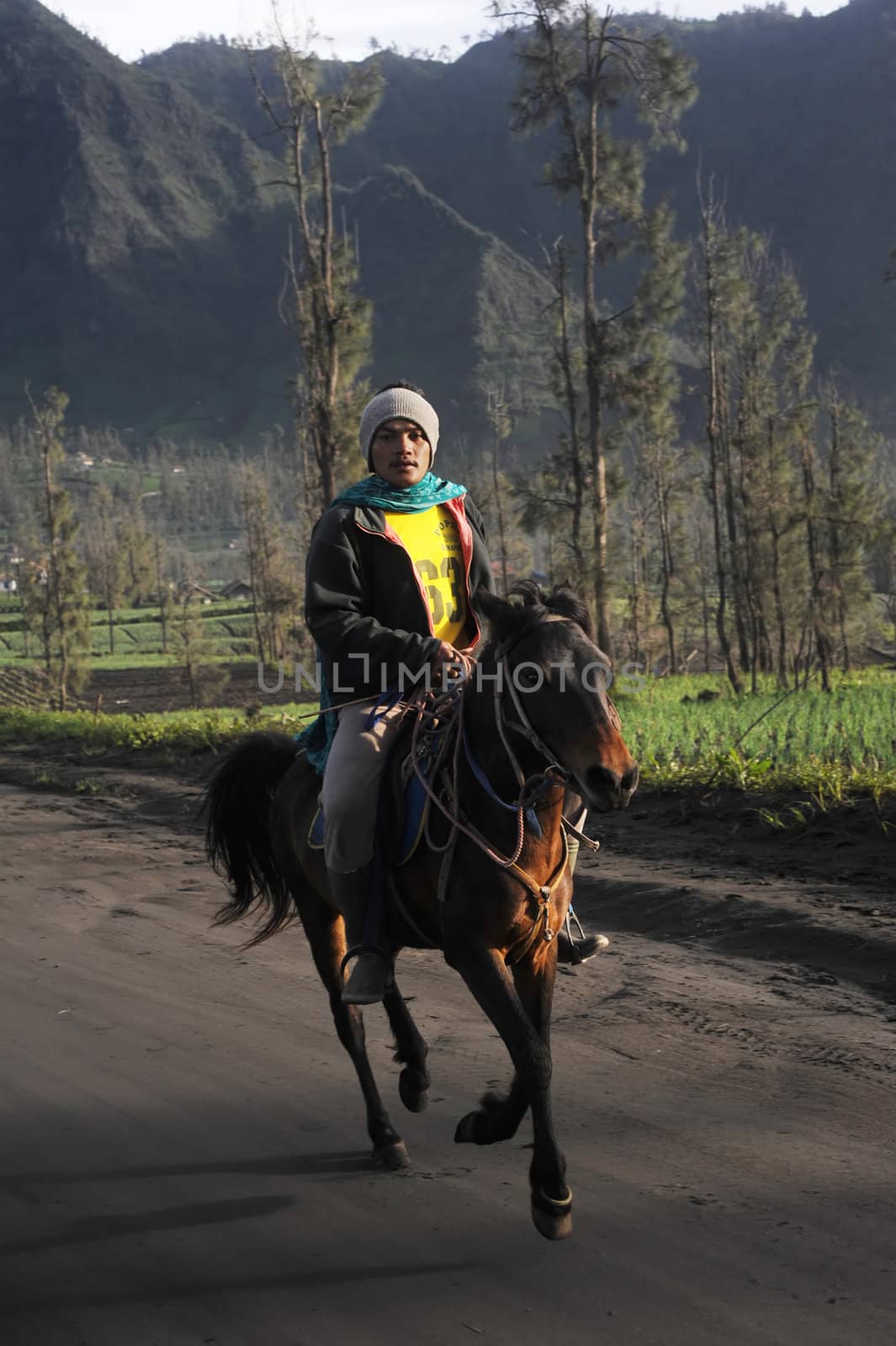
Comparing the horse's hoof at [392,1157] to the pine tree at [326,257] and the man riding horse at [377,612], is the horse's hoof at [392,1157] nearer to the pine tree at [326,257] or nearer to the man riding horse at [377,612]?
the man riding horse at [377,612]

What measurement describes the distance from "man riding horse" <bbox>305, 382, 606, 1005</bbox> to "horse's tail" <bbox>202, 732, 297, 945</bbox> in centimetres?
121

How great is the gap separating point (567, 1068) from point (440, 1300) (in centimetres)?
187

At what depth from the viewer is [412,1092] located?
191 inches

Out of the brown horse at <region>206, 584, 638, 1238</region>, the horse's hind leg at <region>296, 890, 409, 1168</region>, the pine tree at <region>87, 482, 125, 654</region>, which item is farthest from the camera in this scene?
the pine tree at <region>87, 482, 125, 654</region>

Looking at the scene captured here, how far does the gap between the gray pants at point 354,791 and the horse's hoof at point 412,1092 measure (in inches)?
37.2

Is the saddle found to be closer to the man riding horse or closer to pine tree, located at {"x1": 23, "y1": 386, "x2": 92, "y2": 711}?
the man riding horse

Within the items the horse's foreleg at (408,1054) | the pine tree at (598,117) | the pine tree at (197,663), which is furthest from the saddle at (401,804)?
the pine tree at (197,663)

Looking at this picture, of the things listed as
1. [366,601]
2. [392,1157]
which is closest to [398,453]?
[366,601]

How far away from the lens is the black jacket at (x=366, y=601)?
4.36 m

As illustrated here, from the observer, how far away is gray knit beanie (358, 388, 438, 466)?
462cm

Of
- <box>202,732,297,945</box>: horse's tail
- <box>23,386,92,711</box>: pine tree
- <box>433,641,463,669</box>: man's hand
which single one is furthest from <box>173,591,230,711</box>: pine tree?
<box>433,641,463,669</box>: man's hand

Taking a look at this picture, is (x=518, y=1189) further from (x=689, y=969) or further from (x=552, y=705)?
(x=689, y=969)

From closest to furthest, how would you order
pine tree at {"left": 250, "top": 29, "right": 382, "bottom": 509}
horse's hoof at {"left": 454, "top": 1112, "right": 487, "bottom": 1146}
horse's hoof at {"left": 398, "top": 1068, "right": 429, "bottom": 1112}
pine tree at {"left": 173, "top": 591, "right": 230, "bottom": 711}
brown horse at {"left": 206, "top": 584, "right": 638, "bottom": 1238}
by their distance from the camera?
1. brown horse at {"left": 206, "top": 584, "right": 638, "bottom": 1238}
2. horse's hoof at {"left": 454, "top": 1112, "right": 487, "bottom": 1146}
3. horse's hoof at {"left": 398, "top": 1068, "right": 429, "bottom": 1112}
4. pine tree at {"left": 250, "top": 29, "right": 382, "bottom": 509}
5. pine tree at {"left": 173, "top": 591, "right": 230, "bottom": 711}

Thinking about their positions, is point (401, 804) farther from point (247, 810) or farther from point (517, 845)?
point (247, 810)
